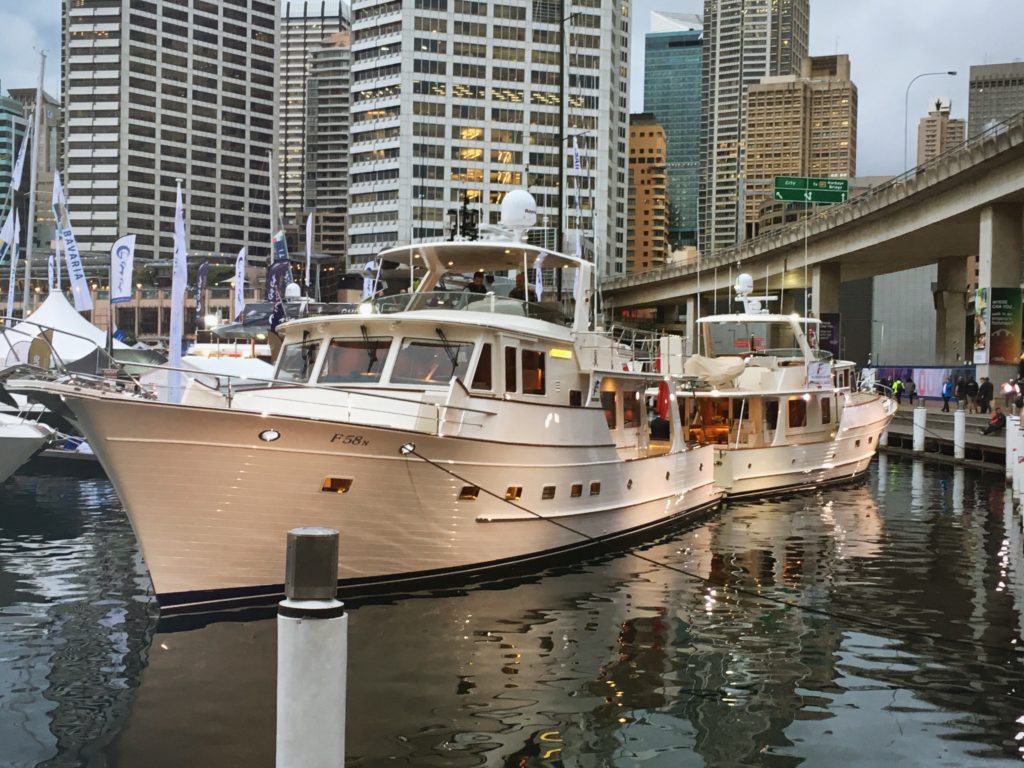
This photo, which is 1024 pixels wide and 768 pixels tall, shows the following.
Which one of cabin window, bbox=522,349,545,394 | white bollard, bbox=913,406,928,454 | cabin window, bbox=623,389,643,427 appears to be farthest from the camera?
white bollard, bbox=913,406,928,454

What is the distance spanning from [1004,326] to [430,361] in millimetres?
28438

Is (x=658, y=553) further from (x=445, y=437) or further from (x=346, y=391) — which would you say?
(x=346, y=391)

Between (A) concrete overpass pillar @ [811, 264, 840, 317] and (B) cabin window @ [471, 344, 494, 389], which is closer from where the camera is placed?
(B) cabin window @ [471, 344, 494, 389]

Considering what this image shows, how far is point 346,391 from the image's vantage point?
38.1 ft

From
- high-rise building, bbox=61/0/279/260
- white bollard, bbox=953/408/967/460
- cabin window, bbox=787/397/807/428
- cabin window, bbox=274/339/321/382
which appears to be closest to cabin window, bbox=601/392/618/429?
cabin window, bbox=274/339/321/382

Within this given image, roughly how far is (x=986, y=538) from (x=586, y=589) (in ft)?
28.6

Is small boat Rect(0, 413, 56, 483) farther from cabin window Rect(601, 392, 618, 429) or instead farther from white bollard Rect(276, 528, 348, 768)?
white bollard Rect(276, 528, 348, 768)

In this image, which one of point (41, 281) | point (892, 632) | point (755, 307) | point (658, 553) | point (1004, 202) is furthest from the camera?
point (41, 281)

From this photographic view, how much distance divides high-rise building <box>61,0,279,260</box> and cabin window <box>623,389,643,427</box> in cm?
13027

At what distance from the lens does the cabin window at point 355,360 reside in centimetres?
1316

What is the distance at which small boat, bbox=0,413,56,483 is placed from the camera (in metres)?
19.0

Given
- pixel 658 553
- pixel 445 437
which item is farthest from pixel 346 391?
pixel 658 553

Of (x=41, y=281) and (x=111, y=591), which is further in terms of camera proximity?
(x=41, y=281)

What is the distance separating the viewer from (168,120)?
152250 mm
